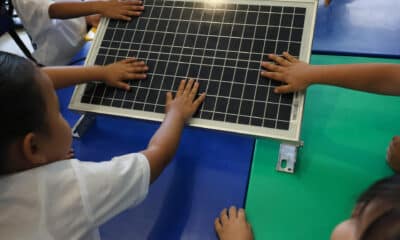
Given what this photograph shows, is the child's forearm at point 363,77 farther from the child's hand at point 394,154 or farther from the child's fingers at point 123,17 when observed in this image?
the child's fingers at point 123,17

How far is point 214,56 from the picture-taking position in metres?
0.97

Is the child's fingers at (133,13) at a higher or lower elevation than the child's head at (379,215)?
higher

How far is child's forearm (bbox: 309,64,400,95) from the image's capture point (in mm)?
851

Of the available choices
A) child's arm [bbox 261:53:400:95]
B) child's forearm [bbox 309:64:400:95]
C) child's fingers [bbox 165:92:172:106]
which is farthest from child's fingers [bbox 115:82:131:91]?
child's forearm [bbox 309:64:400:95]

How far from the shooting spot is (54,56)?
1.43m

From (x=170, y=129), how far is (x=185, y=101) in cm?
9

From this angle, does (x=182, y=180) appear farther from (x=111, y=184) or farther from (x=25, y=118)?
(x=25, y=118)

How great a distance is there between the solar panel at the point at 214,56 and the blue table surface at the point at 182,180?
8cm

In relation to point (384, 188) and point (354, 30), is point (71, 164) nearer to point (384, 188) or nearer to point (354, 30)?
point (384, 188)

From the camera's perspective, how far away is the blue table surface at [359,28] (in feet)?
3.73

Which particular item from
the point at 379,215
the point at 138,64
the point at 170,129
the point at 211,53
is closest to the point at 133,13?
the point at 138,64

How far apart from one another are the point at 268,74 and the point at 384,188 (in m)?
0.46

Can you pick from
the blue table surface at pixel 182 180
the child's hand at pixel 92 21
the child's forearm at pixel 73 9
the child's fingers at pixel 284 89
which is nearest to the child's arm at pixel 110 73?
the blue table surface at pixel 182 180

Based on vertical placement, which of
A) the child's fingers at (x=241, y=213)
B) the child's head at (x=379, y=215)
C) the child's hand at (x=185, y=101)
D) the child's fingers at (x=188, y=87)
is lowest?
the child's fingers at (x=241, y=213)
